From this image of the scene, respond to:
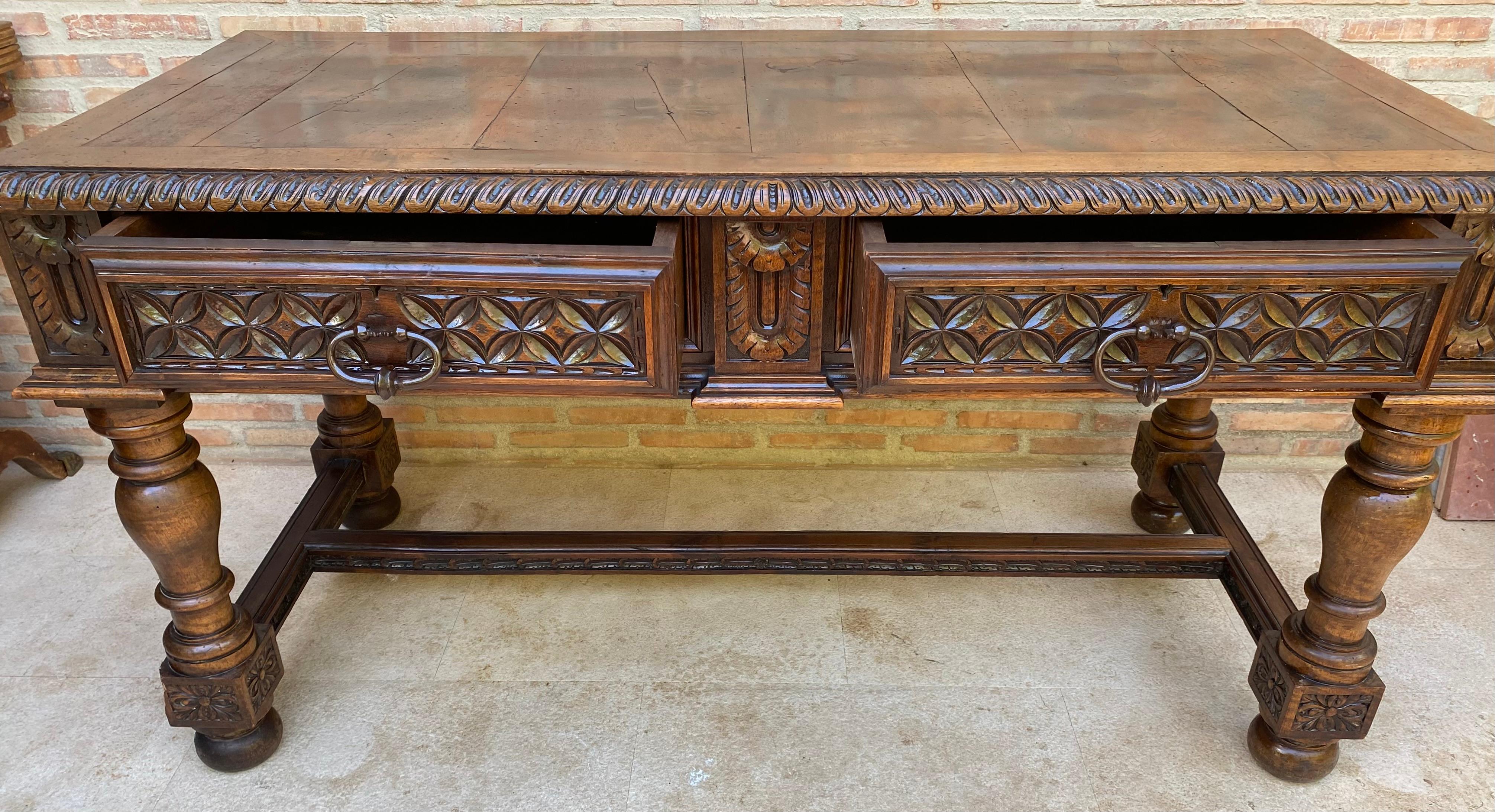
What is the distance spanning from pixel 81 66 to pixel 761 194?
1.52 m

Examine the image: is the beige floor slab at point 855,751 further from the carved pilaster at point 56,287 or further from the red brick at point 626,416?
the carved pilaster at point 56,287

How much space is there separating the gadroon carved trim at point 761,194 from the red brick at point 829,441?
1.19m

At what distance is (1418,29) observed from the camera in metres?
1.86

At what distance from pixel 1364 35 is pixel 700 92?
128 cm

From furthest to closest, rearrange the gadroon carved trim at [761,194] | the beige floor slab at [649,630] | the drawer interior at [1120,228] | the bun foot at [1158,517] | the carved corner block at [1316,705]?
the bun foot at [1158,517], the beige floor slab at [649,630], the carved corner block at [1316,705], the drawer interior at [1120,228], the gadroon carved trim at [761,194]

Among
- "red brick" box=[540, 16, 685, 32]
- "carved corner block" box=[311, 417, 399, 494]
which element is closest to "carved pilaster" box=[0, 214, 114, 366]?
"carved corner block" box=[311, 417, 399, 494]

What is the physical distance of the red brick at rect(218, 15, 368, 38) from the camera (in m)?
1.87

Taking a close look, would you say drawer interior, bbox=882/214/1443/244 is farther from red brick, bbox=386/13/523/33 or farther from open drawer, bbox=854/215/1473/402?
red brick, bbox=386/13/523/33

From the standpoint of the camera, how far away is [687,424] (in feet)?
7.38

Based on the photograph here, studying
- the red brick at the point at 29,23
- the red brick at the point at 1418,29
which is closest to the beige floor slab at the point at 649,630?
the red brick at the point at 29,23

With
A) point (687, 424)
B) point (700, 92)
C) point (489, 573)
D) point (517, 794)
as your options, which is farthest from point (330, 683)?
point (700, 92)

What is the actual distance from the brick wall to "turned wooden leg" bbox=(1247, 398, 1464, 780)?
2.66 feet

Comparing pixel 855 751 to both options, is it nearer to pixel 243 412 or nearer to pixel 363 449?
pixel 363 449

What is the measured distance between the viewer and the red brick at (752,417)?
222cm
